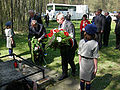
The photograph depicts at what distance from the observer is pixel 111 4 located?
66.6 metres

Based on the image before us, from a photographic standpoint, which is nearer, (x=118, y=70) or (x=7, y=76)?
(x=7, y=76)

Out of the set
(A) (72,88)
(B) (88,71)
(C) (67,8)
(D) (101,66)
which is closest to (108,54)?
(D) (101,66)

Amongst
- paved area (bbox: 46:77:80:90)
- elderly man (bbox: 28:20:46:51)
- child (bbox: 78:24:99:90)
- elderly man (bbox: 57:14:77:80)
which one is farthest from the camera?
elderly man (bbox: 28:20:46:51)

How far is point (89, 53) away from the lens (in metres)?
3.10

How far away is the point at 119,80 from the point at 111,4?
69.3 metres

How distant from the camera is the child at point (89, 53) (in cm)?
304

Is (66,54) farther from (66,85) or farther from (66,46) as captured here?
(66,85)

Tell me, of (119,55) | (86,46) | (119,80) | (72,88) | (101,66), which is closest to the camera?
(86,46)

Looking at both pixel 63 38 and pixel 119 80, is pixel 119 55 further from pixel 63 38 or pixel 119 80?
pixel 63 38

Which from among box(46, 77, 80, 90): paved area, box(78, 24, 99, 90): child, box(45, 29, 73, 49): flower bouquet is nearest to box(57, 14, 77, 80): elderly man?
box(45, 29, 73, 49): flower bouquet

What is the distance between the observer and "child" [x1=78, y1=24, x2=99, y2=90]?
304 centimetres

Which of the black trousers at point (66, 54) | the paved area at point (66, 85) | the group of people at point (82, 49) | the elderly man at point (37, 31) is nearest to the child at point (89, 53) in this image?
the group of people at point (82, 49)

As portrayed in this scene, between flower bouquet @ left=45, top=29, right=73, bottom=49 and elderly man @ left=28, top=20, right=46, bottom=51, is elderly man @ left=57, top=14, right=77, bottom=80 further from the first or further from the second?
elderly man @ left=28, top=20, right=46, bottom=51

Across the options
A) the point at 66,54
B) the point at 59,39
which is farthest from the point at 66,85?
the point at 59,39
